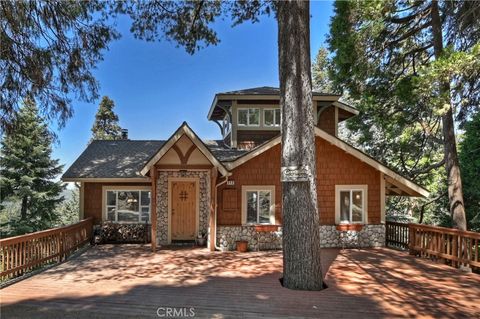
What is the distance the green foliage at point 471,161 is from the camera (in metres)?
12.8

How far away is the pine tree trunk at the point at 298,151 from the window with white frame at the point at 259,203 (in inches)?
167

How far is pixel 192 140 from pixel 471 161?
1156cm

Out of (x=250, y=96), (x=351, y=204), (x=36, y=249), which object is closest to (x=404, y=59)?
(x=351, y=204)

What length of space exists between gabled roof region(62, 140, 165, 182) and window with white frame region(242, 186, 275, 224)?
12.8 feet

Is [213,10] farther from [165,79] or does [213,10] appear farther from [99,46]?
[165,79]

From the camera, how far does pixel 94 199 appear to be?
11.7 meters

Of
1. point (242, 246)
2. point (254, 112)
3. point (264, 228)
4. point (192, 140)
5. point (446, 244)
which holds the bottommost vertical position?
point (242, 246)

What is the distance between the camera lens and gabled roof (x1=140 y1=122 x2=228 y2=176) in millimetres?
9719

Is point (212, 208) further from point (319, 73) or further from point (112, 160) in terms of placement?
point (319, 73)

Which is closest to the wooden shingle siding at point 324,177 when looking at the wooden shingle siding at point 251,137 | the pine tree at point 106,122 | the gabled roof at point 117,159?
the gabled roof at point 117,159

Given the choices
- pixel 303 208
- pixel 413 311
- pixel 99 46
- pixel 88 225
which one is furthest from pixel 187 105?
pixel 413 311

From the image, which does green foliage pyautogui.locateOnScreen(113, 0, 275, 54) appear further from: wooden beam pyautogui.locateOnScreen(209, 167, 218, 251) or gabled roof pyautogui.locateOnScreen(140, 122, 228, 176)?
wooden beam pyautogui.locateOnScreen(209, 167, 218, 251)

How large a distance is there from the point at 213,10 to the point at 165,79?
15837 mm

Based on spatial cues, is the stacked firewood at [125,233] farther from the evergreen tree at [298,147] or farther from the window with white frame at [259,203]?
the evergreen tree at [298,147]
